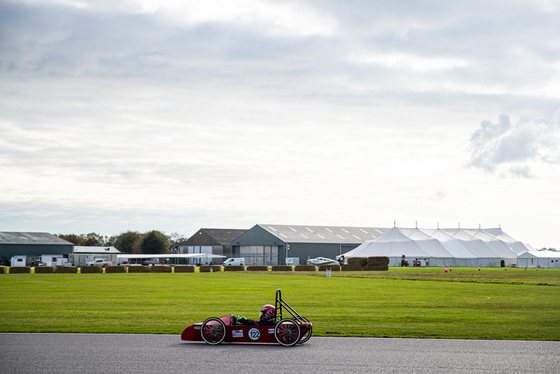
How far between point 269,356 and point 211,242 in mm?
120192

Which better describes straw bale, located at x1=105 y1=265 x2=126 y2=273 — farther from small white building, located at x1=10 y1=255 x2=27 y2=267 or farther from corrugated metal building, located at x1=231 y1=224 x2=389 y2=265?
corrugated metal building, located at x1=231 y1=224 x2=389 y2=265

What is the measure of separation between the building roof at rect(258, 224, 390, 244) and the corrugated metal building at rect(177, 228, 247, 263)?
15.7 m

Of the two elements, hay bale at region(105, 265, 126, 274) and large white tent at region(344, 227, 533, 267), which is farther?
large white tent at region(344, 227, 533, 267)

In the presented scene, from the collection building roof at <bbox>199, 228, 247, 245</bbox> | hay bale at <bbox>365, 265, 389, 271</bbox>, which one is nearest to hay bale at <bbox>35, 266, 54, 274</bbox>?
hay bale at <bbox>365, 265, 389, 271</bbox>

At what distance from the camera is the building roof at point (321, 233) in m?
117

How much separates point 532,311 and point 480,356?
11.2 m

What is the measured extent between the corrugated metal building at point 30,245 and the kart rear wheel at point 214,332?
10353 cm

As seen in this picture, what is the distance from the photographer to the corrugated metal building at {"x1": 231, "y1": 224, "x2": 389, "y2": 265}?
114750 mm

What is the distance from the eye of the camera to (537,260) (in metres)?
106

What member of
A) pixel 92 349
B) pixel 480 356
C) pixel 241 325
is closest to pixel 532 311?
pixel 480 356

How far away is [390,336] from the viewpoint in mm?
16312

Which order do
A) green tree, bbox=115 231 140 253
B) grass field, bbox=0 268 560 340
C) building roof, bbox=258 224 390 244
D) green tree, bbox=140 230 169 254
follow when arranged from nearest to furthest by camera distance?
grass field, bbox=0 268 560 340 → building roof, bbox=258 224 390 244 → green tree, bbox=140 230 169 254 → green tree, bbox=115 231 140 253

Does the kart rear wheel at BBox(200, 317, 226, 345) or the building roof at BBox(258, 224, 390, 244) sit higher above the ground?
the building roof at BBox(258, 224, 390, 244)

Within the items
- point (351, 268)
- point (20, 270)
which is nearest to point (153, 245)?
point (20, 270)
